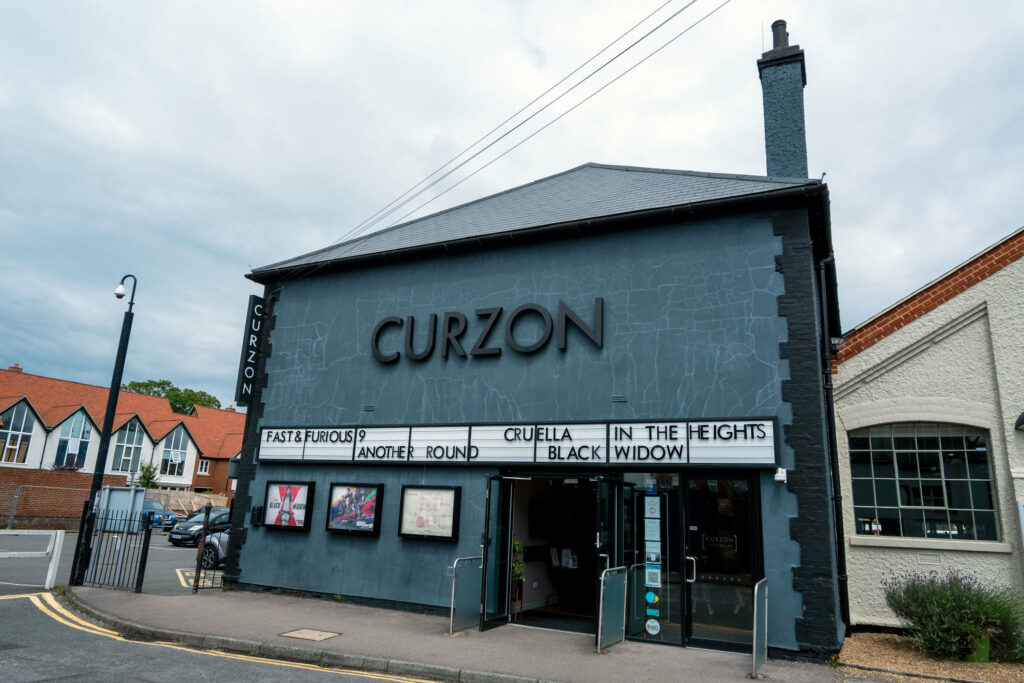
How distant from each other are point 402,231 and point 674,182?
6.40m

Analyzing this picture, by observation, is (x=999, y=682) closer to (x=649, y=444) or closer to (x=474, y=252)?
(x=649, y=444)

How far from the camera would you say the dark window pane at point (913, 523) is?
10.6 metres

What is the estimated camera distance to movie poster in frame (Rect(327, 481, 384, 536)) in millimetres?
12148

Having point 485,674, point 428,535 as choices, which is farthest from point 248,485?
point 485,674

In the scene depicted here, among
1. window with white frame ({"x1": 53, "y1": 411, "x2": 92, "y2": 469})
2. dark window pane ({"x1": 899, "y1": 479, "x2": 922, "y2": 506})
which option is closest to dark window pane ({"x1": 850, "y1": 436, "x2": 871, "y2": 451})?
dark window pane ({"x1": 899, "y1": 479, "x2": 922, "y2": 506})

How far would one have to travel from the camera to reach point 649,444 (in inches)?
395

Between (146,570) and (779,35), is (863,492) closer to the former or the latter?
(779,35)

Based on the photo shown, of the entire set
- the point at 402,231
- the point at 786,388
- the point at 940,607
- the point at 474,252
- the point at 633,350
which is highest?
the point at 402,231

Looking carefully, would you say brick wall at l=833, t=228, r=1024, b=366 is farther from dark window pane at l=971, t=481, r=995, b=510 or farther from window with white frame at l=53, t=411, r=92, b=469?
window with white frame at l=53, t=411, r=92, b=469

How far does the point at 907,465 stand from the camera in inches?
429

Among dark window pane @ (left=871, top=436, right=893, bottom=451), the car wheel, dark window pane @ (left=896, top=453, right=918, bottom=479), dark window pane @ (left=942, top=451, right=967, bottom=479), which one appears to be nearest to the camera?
dark window pane @ (left=942, top=451, right=967, bottom=479)

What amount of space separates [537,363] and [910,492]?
6.78 m

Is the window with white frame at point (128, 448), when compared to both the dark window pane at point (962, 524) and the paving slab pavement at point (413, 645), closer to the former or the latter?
the paving slab pavement at point (413, 645)

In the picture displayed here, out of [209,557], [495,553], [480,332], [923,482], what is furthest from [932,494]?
[209,557]
